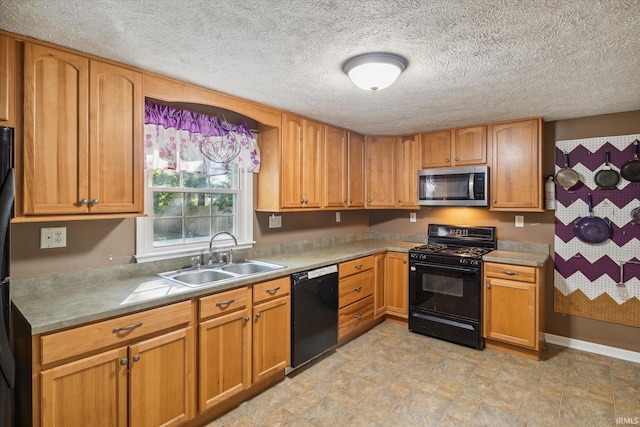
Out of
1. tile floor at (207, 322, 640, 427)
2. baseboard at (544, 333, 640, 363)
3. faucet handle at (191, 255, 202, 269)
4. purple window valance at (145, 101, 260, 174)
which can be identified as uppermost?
purple window valance at (145, 101, 260, 174)

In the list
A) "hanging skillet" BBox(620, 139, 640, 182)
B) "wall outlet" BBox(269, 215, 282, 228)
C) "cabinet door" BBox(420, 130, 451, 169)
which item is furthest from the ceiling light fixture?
"hanging skillet" BBox(620, 139, 640, 182)

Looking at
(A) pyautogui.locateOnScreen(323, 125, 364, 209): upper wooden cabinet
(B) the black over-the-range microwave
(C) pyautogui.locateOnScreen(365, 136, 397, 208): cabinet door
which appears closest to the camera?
(B) the black over-the-range microwave

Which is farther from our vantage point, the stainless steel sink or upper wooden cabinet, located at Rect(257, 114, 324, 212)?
upper wooden cabinet, located at Rect(257, 114, 324, 212)

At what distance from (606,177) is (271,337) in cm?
326

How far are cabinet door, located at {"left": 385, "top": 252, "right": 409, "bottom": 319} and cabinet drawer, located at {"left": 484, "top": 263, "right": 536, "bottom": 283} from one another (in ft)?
2.78

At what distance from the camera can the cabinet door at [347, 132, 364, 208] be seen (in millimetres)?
3850

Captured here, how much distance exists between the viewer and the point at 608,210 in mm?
3066

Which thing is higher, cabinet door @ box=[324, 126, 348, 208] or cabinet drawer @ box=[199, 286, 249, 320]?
cabinet door @ box=[324, 126, 348, 208]

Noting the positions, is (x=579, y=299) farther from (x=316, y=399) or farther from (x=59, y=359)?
(x=59, y=359)

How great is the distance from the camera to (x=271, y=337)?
2.50 m

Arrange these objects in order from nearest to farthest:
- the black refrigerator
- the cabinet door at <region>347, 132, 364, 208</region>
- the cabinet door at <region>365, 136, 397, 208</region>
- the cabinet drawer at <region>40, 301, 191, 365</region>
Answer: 1. the black refrigerator
2. the cabinet drawer at <region>40, 301, 191, 365</region>
3. the cabinet door at <region>347, 132, 364, 208</region>
4. the cabinet door at <region>365, 136, 397, 208</region>

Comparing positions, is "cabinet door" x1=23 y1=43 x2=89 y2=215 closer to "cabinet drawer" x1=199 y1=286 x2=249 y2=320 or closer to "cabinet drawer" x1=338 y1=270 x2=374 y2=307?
"cabinet drawer" x1=199 y1=286 x2=249 y2=320

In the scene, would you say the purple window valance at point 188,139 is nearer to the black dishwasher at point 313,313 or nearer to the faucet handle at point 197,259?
the faucet handle at point 197,259

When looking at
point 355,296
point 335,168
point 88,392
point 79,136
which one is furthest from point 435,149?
point 88,392
